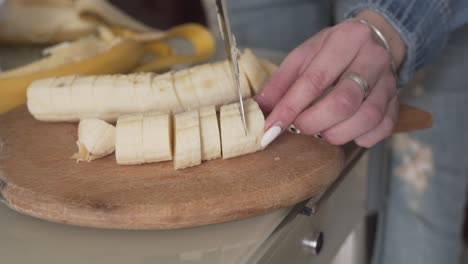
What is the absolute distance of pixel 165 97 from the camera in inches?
35.6

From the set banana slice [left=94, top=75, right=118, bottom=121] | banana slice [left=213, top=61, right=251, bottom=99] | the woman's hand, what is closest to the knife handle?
the woman's hand

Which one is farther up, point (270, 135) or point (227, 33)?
point (227, 33)

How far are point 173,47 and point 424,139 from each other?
689 millimetres

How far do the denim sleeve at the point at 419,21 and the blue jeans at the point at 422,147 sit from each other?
402mm

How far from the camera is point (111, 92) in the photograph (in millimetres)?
900

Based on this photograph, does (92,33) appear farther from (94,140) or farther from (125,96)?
(94,140)

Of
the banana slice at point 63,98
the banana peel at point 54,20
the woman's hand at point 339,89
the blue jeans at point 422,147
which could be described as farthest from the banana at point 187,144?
the blue jeans at point 422,147

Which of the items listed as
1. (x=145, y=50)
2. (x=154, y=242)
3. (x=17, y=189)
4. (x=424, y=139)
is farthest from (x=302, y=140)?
(x=424, y=139)

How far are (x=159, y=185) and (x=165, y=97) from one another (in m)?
0.20

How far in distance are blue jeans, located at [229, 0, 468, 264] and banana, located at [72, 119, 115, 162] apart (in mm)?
805

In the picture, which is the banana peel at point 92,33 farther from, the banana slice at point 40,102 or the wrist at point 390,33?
the wrist at point 390,33

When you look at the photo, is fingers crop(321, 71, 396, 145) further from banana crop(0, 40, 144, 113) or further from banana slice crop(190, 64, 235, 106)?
banana crop(0, 40, 144, 113)

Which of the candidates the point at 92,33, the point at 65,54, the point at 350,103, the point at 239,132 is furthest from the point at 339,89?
the point at 92,33

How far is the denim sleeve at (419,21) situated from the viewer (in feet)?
3.14
